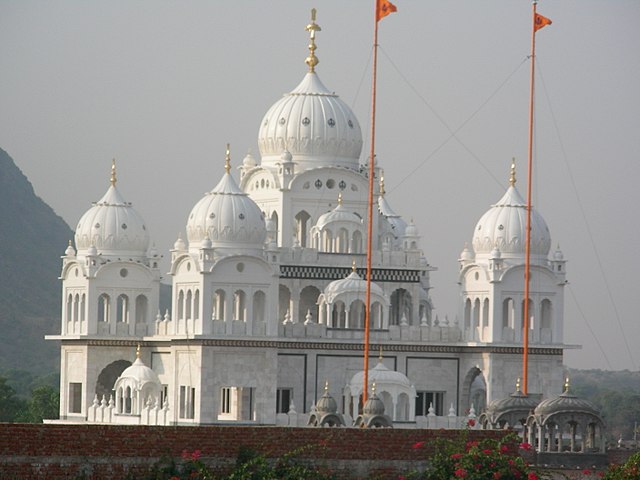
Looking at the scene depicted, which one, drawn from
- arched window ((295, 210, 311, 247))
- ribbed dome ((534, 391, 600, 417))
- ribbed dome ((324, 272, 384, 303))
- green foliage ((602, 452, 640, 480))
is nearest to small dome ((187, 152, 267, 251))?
ribbed dome ((324, 272, 384, 303))

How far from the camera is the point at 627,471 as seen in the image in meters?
53.5

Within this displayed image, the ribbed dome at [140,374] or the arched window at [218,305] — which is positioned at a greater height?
the arched window at [218,305]

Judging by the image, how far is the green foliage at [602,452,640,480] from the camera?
174 feet

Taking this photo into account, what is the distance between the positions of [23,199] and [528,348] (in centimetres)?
10698

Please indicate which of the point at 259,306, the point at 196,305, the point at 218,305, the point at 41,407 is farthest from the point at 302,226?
the point at 41,407

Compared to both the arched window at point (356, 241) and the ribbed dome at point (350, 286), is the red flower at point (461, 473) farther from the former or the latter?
the arched window at point (356, 241)

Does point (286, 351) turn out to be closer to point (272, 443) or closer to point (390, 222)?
point (390, 222)

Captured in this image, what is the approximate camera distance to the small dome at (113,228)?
308 ft

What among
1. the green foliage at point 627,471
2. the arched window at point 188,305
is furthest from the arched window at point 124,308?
the green foliage at point 627,471

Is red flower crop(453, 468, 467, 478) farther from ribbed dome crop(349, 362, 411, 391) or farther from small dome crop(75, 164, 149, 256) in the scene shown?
small dome crop(75, 164, 149, 256)

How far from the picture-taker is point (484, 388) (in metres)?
95.1

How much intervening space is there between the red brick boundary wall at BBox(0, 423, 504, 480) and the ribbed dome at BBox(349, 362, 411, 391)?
97.4 ft

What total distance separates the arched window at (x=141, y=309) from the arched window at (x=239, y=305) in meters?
6.63

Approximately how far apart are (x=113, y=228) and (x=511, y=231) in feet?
48.9
